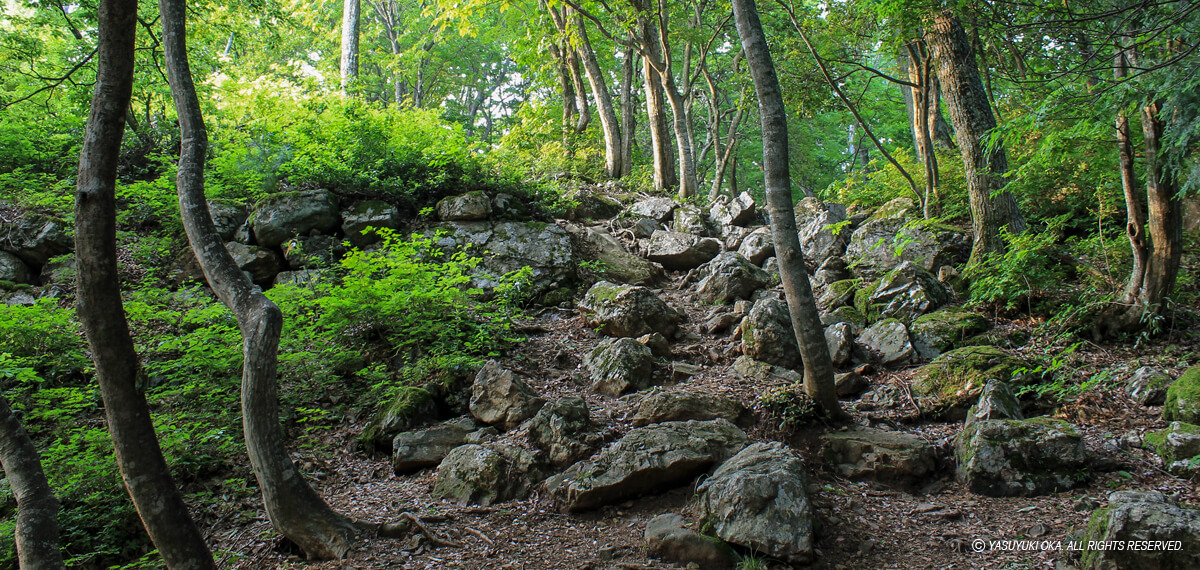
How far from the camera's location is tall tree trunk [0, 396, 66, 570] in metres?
3.20

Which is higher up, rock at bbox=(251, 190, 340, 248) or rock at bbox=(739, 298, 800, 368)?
rock at bbox=(251, 190, 340, 248)

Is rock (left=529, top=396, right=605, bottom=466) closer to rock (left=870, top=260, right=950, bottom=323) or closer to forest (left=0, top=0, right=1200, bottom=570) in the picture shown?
forest (left=0, top=0, right=1200, bottom=570)

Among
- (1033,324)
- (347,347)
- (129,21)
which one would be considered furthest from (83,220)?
(1033,324)

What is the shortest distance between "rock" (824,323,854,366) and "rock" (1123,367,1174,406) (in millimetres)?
2349

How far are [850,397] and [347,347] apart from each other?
5.76 metres

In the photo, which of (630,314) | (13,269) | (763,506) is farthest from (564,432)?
(13,269)

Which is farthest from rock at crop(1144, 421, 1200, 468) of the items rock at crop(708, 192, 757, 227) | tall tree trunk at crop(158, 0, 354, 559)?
rock at crop(708, 192, 757, 227)

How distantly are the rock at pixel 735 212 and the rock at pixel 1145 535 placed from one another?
9089mm

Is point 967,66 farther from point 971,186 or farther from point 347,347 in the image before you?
point 347,347

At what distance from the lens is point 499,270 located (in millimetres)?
9156

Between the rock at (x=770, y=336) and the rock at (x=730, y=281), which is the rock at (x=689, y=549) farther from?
the rock at (x=730, y=281)

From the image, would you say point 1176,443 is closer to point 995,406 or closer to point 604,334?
point 995,406

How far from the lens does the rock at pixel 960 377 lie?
521 cm

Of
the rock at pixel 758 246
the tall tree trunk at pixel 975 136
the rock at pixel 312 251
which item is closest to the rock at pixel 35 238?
the rock at pixel 312 251
